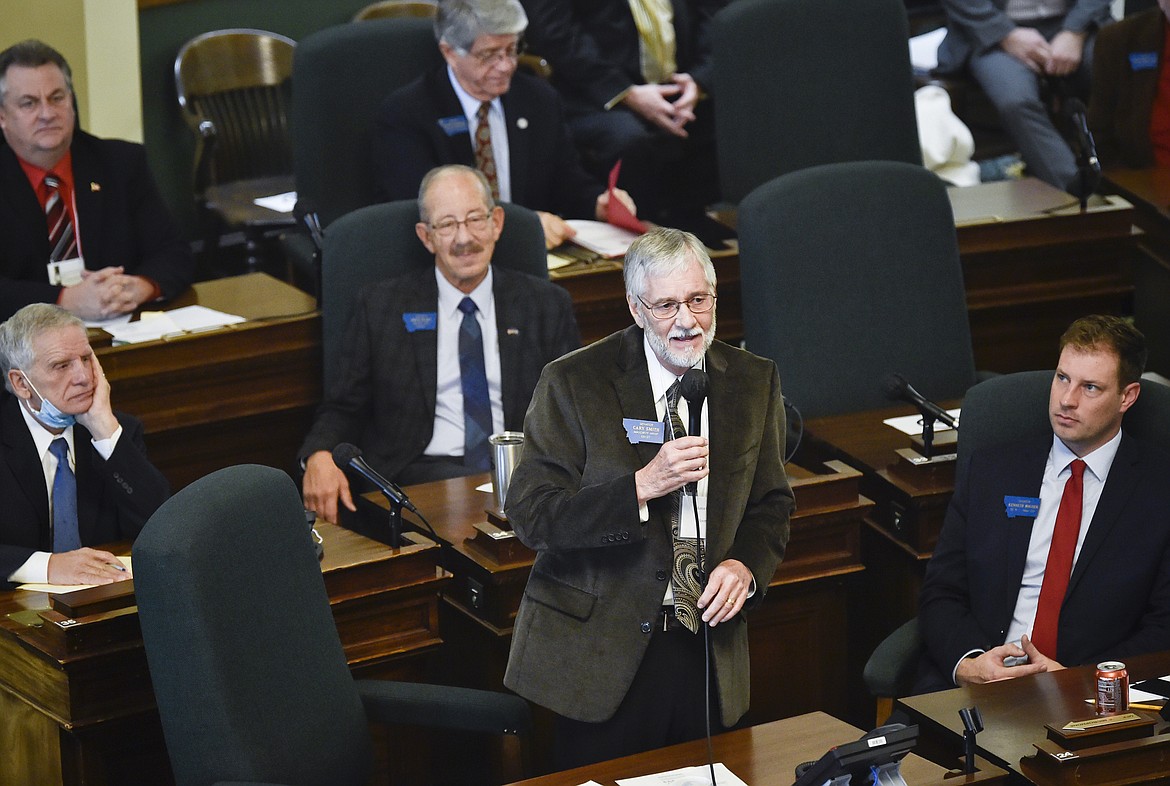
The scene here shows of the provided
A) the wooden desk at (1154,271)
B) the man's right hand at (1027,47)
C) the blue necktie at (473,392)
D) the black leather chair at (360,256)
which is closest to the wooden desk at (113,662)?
the blue necktie at (473,392)

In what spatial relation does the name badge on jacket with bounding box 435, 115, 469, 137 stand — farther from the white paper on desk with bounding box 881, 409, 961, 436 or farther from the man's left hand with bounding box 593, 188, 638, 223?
the white paper on desk with bounding box 881, 409, 961, 436

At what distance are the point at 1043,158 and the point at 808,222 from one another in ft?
5.94

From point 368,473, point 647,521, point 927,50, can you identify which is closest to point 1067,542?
point 647,521

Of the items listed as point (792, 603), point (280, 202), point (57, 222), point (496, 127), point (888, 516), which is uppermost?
point (496, 127)

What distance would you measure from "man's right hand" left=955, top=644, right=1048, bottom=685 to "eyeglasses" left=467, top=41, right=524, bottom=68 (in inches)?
90.1

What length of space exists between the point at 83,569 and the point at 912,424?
1884 mm

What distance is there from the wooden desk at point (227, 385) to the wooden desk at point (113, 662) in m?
1.04

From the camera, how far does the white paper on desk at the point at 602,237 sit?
456 centimetres

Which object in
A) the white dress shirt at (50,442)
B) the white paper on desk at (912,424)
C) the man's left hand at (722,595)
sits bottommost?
the white paper on desk at (912,424)

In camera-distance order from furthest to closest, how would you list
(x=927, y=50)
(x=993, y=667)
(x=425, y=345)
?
(x=927, y=50), (x=425, y=345), (x=993, y=667)

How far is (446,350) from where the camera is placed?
4.03m

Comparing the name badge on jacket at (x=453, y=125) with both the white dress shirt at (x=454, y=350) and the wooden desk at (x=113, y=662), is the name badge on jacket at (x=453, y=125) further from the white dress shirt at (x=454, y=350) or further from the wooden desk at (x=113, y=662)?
the wooden desk at (x=113, y=662)

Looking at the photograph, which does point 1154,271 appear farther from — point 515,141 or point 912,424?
point 515,141

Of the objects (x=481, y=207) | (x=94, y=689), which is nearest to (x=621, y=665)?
(x=94, y=689)
